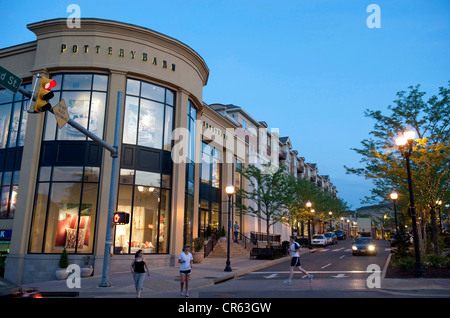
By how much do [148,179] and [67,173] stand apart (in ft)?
14.6

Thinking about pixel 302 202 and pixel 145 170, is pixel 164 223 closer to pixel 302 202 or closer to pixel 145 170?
pixel 145 170

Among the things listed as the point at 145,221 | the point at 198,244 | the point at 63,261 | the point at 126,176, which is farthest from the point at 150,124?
the point at 198,244

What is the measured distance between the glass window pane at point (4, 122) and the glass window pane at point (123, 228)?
835 cm

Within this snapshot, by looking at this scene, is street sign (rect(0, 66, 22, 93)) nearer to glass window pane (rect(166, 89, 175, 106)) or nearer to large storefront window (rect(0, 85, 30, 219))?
large storefront window (rect(0, 85, 30, 219))

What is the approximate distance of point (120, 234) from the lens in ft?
63.4

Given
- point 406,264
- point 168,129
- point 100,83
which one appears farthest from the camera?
point 168,129

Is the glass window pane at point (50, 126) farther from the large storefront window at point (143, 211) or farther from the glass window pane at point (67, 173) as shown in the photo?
the large storefront window at point (143, 211)

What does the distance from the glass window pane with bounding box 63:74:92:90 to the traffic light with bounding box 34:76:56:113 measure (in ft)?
38.7

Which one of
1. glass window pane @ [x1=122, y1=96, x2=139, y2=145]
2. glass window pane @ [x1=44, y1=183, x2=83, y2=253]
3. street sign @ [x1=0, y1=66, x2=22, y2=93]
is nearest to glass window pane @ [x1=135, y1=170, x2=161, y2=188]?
glass window pane @ [x1=122, y1=96, x2=139, y2=145]

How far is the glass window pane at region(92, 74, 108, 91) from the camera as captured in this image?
67.6ft

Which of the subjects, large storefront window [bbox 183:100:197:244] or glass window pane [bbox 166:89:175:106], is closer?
glass window pane [bbox 166:89:175:106]

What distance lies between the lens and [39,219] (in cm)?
1892
